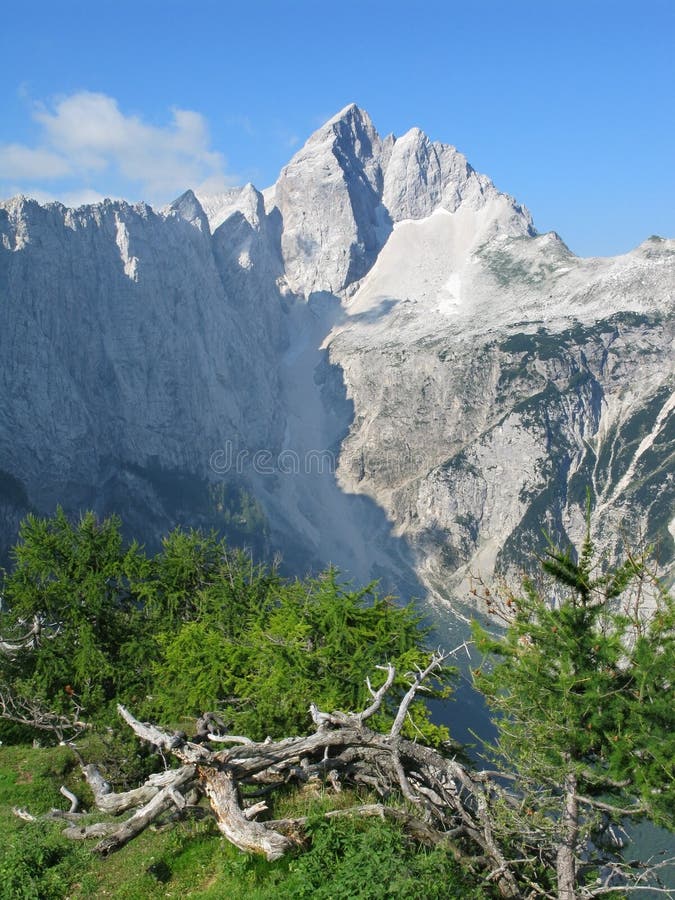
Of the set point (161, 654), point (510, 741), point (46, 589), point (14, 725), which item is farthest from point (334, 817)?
point (46, 589)

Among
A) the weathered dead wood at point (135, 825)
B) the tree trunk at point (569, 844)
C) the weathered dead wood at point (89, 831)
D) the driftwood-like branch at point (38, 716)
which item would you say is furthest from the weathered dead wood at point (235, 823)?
the driftwood-like branch at point (38, 716)

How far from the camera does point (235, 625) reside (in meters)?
Answer: 39.4

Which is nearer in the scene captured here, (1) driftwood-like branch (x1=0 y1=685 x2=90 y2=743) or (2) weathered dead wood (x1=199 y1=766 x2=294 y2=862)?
(2) weathered dead wood (x1=199 y1=766 x2=294 y2=862)

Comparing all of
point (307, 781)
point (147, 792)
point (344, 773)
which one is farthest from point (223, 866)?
point (344, 773)

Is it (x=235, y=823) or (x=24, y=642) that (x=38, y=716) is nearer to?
(x=24, y=642)

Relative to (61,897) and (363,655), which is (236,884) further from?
(363,655)

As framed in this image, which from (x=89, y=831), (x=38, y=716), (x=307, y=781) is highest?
(x=307, y=781)

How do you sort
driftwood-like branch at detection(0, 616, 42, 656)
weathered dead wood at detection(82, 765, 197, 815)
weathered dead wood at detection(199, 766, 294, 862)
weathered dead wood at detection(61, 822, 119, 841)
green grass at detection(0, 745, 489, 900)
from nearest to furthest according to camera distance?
1. green grass at detection(0, 745, 489, 900)
2. weathered dead wood at detection(199, 766, 294, 862)
3. weathered dead wood at detection(61, 822, 119, 841)
4. weathered dead wood at detection(82, 765, 197, 815)
5. driftwood-like branch at detection(0, 616, 42, 656)

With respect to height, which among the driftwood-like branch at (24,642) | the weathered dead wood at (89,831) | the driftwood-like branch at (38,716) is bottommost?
the driftwood-like branch at (38,716)

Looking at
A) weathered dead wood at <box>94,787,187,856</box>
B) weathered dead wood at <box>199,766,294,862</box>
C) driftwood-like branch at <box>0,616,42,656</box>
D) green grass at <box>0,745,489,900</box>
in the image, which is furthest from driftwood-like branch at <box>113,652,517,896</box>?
driftwood-like branch at <box>0,616,42,656</box>

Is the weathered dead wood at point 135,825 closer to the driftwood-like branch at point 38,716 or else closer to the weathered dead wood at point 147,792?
the weathered dead wood at point 147,792

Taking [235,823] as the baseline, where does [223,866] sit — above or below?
below

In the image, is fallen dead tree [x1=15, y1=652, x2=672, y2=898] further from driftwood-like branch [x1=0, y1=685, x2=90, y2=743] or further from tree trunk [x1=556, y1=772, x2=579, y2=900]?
driftwood-like branch [x1=0, y1=685, x2=90, y2=743]

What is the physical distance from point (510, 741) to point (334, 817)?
426 centimetres
